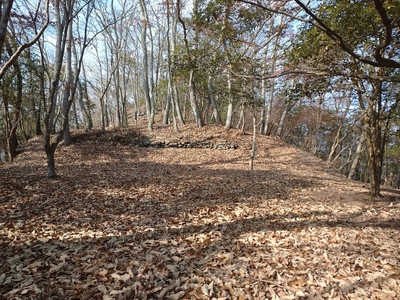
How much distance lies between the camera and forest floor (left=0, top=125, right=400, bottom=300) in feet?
8.79

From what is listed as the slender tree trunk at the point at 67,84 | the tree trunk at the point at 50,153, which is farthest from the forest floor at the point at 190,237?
the slender tree trunk at the point at 67,84

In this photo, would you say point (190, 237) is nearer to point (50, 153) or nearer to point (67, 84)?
point (50, 153)

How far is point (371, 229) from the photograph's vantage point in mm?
4258

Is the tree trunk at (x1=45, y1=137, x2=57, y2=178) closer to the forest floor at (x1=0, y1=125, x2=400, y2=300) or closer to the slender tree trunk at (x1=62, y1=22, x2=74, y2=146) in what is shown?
the forest floor at (x1=0, y1=125, x2=400, y2=300)

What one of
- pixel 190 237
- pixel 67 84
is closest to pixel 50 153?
pixel 67 84

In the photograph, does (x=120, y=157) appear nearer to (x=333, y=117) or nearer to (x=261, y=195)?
(x=261, y=195)

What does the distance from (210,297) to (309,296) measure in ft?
3.92

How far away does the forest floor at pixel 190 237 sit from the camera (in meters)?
2.68

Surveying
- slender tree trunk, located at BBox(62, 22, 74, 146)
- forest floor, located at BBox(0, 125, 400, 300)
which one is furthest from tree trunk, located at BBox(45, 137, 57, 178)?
slender tree trunk, located at BBox(62, 22, 74, 146)

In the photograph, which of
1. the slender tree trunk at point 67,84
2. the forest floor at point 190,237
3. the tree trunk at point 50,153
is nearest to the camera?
the forest floor at point 190,237

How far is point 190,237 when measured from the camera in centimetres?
381

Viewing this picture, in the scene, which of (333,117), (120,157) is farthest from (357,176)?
(120,157)

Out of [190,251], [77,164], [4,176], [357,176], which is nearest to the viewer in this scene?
[190,251]

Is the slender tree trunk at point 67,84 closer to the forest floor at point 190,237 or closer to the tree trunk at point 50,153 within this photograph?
the tree trunk at point 50,153
